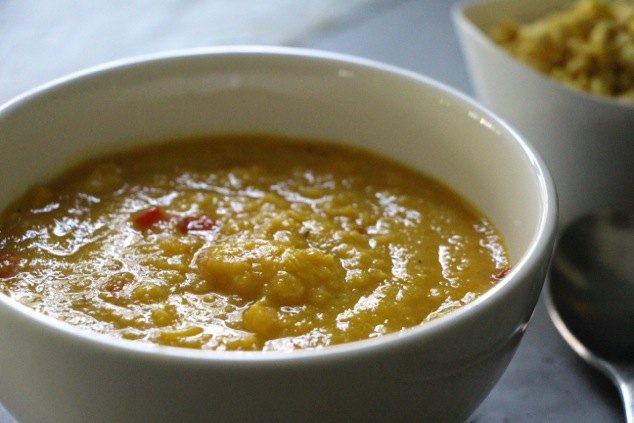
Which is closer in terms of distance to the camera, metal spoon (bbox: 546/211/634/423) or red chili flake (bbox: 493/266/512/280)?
red chili flake (bbox: 493/266/512/280)

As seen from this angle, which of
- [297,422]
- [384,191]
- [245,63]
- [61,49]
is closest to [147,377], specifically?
[297,422]

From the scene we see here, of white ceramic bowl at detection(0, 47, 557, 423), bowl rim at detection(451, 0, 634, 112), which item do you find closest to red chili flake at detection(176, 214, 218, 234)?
white ceramic bowl at detection(0, 47, 557, 423)

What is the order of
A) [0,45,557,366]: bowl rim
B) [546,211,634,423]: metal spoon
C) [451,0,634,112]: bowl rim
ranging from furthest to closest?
[451,0,634,112]: bowl rim → [546,211,634,423]: metal spoon → [0,45,557,366]: bowl rim

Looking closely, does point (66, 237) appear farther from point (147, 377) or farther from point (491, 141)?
point (491, 141)

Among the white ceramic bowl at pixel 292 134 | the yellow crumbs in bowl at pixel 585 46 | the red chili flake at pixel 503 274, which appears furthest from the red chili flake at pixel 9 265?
the yellow crumbs in bowl at pixel 585 46

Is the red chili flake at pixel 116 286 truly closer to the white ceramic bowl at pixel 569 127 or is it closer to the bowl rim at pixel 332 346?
the bowl rim at pixel 332 346

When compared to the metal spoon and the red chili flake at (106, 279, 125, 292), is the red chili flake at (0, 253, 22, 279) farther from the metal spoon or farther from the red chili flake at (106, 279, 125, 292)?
the metal spoon
